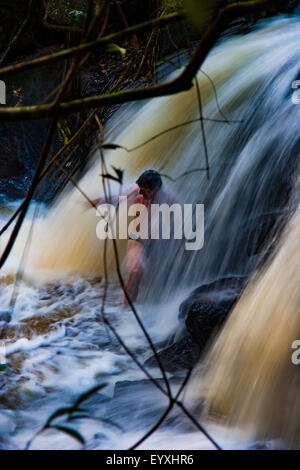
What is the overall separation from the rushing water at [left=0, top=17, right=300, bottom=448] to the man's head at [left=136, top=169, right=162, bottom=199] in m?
0.30

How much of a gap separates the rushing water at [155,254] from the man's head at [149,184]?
0.30 m

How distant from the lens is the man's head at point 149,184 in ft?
14.3

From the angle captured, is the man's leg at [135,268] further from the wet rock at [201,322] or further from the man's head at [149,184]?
the wet rock at [201,322]

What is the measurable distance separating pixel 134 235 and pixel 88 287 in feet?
1.89

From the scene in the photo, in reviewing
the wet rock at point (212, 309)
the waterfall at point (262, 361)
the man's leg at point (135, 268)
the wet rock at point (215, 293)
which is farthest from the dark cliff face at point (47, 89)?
the waterfall at point (262, 361)

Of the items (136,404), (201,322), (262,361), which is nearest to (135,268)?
(201,322)

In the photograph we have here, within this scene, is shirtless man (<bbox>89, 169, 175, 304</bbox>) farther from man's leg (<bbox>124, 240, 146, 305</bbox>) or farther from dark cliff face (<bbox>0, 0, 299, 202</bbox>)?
dark cliff face (<bbox>0, 0, 299, 202</bbox>)

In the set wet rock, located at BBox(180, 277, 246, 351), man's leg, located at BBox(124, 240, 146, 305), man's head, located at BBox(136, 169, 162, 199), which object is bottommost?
man's leg, located at BBox(124, 240, 146, 305)

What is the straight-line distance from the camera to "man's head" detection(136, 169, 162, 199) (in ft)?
14.3

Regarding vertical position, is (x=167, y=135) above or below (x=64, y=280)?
above

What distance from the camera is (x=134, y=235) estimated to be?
4.62m

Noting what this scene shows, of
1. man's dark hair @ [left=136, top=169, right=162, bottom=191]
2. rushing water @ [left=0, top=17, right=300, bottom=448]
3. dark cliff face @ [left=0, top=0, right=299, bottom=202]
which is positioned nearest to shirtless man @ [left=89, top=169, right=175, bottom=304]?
man's dark hair @ [left=136, top=169, right=162, bottom=191]

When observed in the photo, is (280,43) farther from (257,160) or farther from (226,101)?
(257,160)

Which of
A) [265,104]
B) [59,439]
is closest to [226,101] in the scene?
[265,104]
